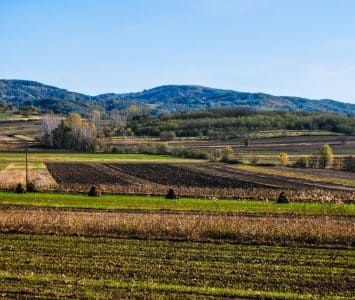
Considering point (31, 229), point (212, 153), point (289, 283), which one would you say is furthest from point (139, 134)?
point (289, 283)

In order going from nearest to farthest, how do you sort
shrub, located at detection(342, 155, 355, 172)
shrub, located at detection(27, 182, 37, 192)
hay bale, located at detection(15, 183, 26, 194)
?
hay bale, located at detection(15, 183, 26, 194), shrub, located at detection(27, 182, 37, 192), shrub, located at detection(342, 155, 355, 172)

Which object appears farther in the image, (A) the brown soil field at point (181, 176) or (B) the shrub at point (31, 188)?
(A) the brown soil field at point (181, 176)

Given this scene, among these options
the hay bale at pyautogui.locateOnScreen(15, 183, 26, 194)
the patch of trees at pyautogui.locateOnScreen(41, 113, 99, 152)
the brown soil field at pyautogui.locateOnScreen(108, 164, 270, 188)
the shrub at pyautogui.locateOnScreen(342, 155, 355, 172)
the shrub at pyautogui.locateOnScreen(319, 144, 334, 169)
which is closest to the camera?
the hay bale at pyautogui.locateOnScreen(15, 183, 26, 194)

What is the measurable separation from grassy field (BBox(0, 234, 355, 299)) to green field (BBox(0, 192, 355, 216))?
15.0m

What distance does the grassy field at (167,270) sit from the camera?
16.9m

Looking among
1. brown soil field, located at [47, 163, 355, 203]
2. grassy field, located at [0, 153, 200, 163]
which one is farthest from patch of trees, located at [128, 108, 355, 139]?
brown soil field, located at [47, 163, 355, 203]

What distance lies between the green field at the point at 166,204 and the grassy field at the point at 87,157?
2122 inches

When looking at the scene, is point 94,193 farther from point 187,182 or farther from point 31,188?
point 187,182

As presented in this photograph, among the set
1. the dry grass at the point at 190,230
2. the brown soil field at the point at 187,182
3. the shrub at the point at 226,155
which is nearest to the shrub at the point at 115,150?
the shrub at the point at 226,155

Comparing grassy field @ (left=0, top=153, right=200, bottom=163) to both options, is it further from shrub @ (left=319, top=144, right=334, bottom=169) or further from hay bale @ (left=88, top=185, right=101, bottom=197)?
hay bale @ (left=88, top=185, right=101, bottom=197)

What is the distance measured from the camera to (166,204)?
4303 centimetres

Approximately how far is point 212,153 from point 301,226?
280ft

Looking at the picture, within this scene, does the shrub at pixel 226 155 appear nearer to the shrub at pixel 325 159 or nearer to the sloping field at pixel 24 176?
the shrub at pixel 325 159

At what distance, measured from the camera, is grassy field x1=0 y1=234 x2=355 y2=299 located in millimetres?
16875
